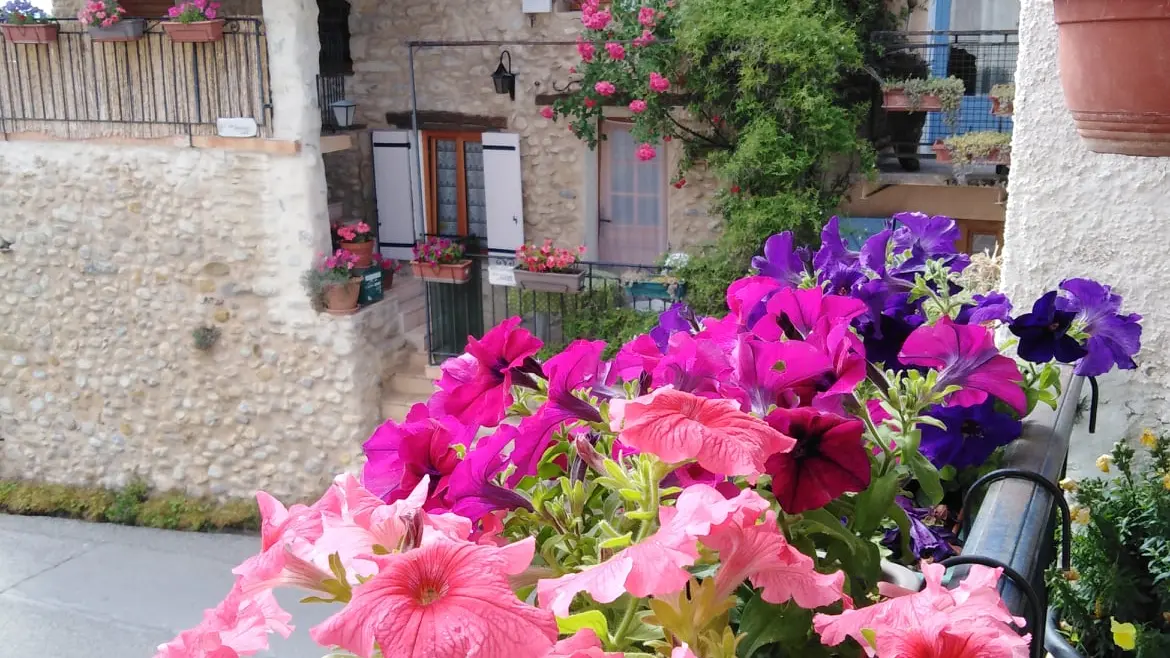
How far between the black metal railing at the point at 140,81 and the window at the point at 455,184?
5.19 ft

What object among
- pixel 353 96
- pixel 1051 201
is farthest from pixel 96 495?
pixel 1051 201

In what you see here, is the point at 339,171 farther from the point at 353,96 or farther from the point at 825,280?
the point at 825,280

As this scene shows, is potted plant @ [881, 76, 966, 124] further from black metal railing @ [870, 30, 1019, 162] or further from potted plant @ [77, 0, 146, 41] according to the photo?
potted plant @ [77, 0, 146, 41]

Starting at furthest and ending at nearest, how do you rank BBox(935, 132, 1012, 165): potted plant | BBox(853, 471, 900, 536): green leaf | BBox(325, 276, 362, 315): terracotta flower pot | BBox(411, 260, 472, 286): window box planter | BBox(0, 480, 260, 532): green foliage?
1. BBox(0, 480, 260, 532): green foliage
2. BBox(411, 260, 472, 286): window box planter
3. BBox(325, 276, 362, 315): terracotta flower pot
4. BBox(935, 132, 1012, 165): potted plant
5. BBox(853, 471, 900, 536): green leaf

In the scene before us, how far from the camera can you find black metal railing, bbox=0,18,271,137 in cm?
711

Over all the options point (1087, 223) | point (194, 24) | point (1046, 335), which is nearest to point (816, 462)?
point (1046, 335)

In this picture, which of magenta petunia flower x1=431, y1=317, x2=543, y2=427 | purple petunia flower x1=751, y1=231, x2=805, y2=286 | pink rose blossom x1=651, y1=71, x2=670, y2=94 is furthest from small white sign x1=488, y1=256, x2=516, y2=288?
magenta petunia flower x1=431, y1=317, x2=543, y2=427

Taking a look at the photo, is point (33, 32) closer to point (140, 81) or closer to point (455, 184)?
point (140, 81)

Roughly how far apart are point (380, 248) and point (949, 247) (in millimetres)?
7703

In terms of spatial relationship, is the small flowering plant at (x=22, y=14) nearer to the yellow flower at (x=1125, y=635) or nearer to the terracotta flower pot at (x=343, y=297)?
the terracotta flower pot at (x=343, y=297)

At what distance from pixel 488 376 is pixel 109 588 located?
6.95 m

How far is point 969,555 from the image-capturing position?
72 cm

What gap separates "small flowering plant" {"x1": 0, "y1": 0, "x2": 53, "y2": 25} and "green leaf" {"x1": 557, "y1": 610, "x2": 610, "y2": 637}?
26.6 feet

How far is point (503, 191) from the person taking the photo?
7895 mm
